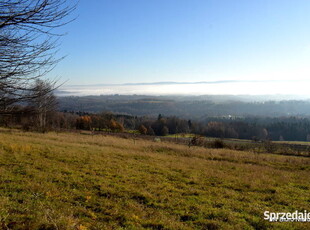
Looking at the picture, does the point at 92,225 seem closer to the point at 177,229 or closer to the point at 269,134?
the point at 177,229

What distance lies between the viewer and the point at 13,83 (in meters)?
4.16

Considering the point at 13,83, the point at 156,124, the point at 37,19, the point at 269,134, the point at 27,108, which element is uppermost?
the point at 37,19

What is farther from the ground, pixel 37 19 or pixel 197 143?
pixel 37 19

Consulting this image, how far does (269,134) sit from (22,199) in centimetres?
11252

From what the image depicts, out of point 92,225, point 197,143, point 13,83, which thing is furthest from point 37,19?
point 197,143

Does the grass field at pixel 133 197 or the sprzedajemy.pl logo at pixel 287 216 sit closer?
the grass field at pixel 133 197

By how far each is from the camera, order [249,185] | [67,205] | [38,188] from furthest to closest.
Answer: [249,185], [38,188], [67,205]

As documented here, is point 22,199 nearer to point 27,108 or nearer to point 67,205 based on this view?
point 67,205

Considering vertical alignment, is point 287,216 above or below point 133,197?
below

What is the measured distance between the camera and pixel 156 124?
8600 centimetres

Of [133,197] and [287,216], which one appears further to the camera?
[133,197]

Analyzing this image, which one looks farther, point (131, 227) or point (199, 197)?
point (199, 197)

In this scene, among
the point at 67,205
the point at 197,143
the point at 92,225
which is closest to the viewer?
the point at 92,225

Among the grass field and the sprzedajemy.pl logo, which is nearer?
the grass field
